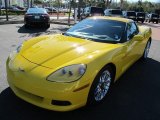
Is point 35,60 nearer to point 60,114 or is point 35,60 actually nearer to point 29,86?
point 29,86

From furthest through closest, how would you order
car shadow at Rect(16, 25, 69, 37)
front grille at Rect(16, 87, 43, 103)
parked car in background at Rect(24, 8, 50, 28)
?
1. parked car in background at Rect(24, 8, 50, 28)
2. car shadow at Rect(16, 25, 69, 37)
3. front grille at Rect(16, 87, 43, 103)

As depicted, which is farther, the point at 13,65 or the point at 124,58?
the point at 124,58

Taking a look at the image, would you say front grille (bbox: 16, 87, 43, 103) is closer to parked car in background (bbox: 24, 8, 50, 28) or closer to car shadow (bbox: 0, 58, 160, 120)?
car shadow (bbox: 0, 58, 160, 120)

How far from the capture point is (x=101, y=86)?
13.0ft

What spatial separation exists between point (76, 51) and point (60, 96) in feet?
3.23

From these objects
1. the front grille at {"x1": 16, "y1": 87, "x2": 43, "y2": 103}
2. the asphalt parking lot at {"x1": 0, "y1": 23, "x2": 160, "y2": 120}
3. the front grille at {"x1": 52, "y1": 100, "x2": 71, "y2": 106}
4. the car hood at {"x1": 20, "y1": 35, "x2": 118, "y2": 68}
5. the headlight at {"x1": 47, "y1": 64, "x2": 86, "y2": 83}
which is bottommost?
the asphalt parking lot at {"x1": 0, "y1": 23, "x2": 160, "y2": 120}

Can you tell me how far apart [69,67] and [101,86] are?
80 centimetres

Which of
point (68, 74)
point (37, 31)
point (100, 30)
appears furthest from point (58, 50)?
point (37, 31)

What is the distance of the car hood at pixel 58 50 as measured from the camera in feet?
12.1

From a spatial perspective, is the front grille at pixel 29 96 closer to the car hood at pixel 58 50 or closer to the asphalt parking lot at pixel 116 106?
the asphalt parking lot at pixel 116 106

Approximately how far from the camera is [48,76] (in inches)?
131

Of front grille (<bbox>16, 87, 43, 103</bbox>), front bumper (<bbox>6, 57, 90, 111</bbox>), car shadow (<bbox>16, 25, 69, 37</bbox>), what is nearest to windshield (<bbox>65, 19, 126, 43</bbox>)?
front bumper (<bbox>6, 57, 90, 111</bbox>)

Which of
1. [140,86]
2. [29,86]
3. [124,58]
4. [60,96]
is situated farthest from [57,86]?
[140,86]

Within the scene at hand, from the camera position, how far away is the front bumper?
3.24 m
